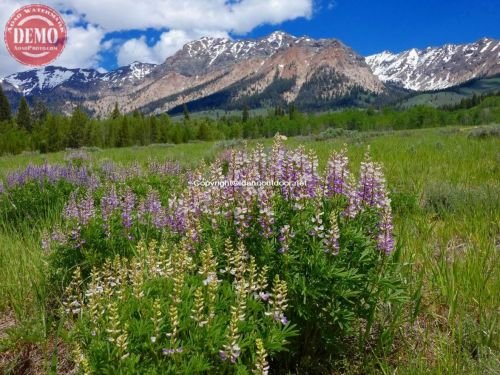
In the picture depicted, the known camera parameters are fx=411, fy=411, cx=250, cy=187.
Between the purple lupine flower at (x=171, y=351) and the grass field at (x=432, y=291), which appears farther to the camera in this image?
the grass field at (x=432, y=291)

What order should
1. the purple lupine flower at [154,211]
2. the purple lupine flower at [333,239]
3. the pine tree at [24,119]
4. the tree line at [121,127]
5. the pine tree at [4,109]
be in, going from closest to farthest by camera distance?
the purple lupine flower at [333,239] < the purple lupine flower at [154,211] < the tree line at [121,127] < the pine tree at [4,109] < the pine tree at [24,119]

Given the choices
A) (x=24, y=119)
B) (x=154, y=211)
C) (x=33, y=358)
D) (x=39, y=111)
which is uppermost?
(x=39, y=111)

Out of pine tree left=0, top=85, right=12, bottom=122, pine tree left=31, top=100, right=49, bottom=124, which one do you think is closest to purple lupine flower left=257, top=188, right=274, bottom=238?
pine tree left=0, top=85, right=12, bottom=122

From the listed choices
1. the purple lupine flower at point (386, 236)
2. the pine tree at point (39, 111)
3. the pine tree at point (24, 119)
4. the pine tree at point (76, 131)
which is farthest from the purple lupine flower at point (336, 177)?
the pine tree at point (39, 111)

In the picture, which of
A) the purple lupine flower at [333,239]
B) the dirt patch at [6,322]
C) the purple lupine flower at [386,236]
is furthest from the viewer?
the dirt patch at [6,322]

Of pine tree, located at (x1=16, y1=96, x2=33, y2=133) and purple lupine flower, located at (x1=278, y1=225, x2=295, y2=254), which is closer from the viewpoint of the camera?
purple lupine flower, located at (x1=278, y1=225, x2=295, y2=254)

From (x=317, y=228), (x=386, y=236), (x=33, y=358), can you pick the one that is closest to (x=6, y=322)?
(x=33, y=358)

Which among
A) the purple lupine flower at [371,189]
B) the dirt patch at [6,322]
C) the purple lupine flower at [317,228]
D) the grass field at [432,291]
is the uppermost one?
the purple lupine flower at [371,189]

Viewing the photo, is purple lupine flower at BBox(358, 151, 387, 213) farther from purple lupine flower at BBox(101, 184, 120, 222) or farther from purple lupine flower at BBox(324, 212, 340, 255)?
purple lupine flower at BBox(101, 184, 120, 222)

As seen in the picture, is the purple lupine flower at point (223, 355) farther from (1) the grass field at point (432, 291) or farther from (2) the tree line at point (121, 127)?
(2) the tree line at point (121, 127)

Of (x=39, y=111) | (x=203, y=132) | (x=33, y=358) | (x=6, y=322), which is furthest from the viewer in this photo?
(x=39, y=111)

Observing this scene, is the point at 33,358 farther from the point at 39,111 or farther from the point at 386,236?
the point at 39,111

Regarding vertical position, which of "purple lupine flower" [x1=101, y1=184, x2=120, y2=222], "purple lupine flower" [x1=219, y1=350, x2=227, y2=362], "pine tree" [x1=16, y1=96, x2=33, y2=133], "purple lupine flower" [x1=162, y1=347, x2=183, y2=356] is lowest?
"purple lupine flower" [x1=219, y1=350, x2=227, y2=362]

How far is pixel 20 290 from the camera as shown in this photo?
4469 mm
